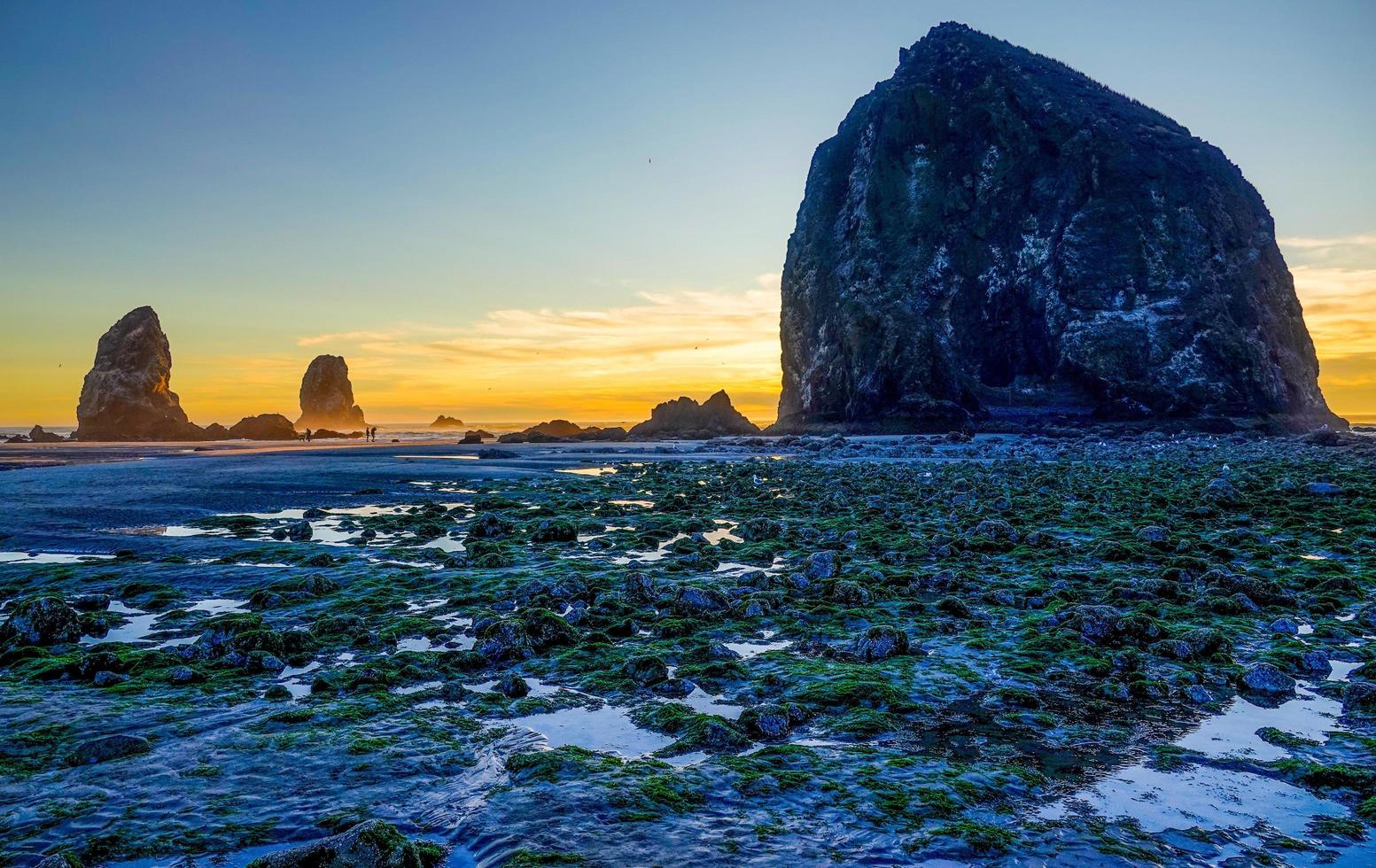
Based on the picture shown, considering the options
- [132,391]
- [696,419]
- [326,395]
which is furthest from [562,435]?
[326,395]

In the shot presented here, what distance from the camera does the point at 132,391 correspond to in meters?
111

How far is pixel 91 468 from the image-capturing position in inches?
1438

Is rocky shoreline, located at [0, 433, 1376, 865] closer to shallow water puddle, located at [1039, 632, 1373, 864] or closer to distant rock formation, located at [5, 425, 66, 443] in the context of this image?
shallow water puddle, located at [1039, 632, 1373, 864]

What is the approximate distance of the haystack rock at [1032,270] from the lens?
74.6m

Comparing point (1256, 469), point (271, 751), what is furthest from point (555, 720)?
point (1256, 469)

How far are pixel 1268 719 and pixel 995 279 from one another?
89.4m

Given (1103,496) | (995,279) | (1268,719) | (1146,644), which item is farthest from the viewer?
(995,279)

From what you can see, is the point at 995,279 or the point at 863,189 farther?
the point at 863,189

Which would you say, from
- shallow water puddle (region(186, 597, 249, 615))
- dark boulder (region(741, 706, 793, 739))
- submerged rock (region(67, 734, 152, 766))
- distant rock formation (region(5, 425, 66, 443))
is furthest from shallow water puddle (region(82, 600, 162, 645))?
distant rock formation (region(5, 425, 66, 443))

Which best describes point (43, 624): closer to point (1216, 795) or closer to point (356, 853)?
point (356, 853)

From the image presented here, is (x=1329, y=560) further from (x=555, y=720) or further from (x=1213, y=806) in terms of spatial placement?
(x=555, y=720)

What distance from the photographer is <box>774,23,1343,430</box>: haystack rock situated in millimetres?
74625

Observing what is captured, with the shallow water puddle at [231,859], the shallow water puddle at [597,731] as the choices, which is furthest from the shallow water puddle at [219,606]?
the shallow water puddle at [231,859]

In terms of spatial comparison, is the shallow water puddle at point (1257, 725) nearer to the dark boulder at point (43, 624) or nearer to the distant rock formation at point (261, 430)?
the dark boulder at point (43, 624)
